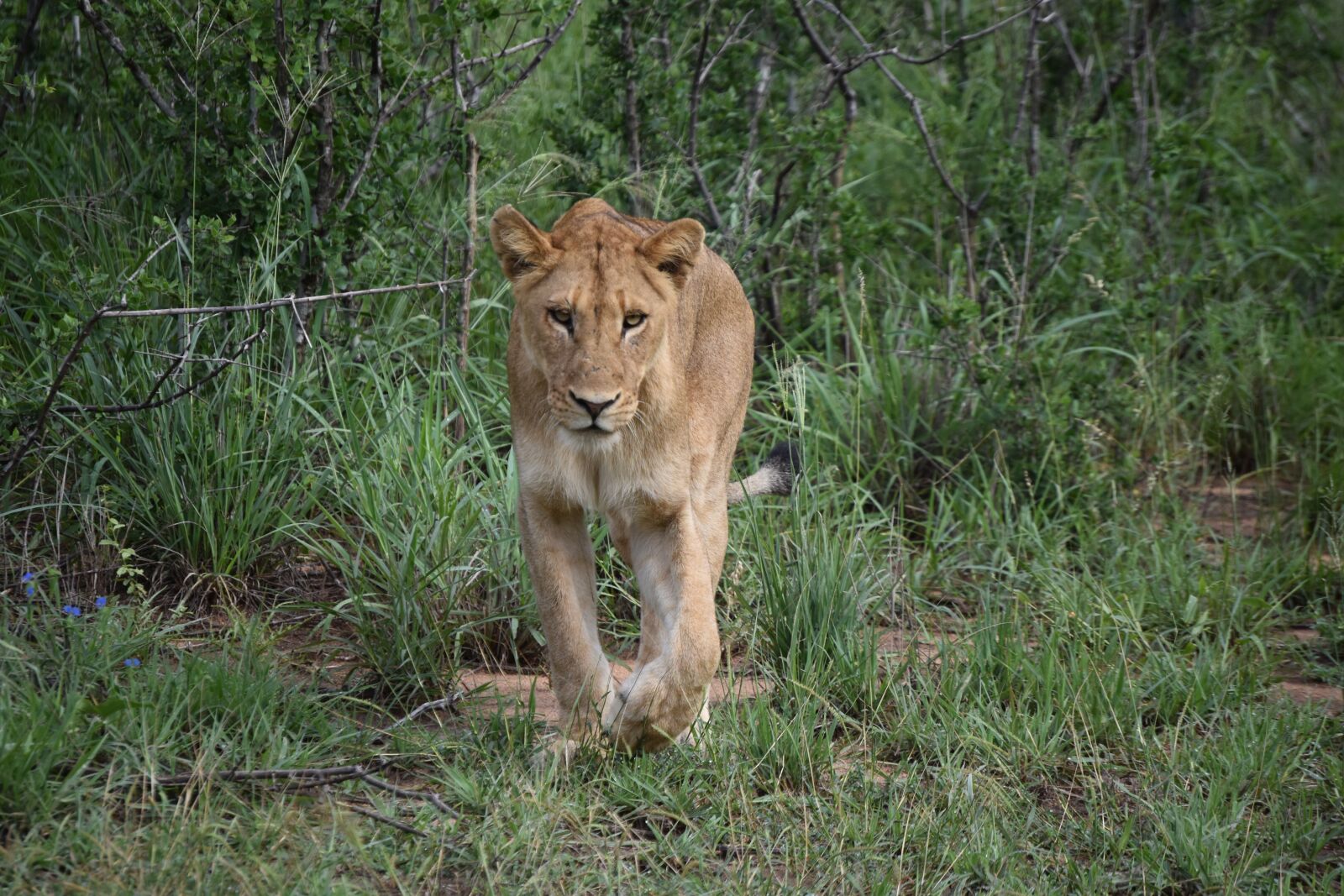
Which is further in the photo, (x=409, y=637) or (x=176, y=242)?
(x=176, y=242)

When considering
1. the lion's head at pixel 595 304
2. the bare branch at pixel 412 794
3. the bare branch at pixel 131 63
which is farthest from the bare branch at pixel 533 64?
the bare branch at pixel 412 794

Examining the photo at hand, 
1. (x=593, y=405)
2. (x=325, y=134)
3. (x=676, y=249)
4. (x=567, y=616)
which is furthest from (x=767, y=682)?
(x=325, y=134)

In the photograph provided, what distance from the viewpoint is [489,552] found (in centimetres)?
479

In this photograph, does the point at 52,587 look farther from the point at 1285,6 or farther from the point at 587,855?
the point at 1285,6

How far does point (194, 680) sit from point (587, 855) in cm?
113

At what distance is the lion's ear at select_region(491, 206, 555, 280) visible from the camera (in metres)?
3.85

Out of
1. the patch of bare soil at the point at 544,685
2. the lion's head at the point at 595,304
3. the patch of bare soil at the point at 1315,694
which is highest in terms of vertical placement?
the lion's head at the point at 595,304

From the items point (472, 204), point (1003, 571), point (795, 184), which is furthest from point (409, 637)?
point (795, 184)

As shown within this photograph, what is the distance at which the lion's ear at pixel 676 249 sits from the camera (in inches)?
155

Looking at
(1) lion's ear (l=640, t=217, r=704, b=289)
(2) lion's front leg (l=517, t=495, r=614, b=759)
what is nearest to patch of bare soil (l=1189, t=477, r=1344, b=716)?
(2) lion's front leg (l=517, t=495, r=614, b=759)

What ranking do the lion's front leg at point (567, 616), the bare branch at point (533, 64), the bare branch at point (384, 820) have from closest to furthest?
the bare branch at point (384, 820), the lion's front leg at point (567, 616), the bare branch at point (533, 64)

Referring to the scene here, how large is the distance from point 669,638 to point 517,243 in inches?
44.0

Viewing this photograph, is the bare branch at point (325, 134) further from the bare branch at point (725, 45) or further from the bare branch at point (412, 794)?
the bare branch at point (412, 794)

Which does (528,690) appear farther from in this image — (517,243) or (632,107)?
(632,107)
